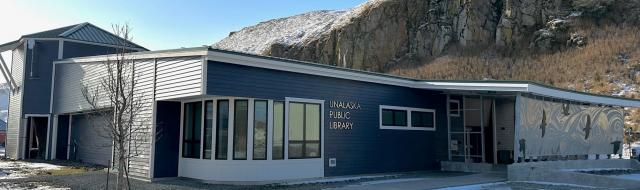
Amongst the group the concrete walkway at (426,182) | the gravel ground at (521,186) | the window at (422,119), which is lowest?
the gravel ground at (521,186)

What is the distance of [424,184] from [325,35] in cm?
5961

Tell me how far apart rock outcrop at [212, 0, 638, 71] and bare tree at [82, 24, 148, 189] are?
149 ft

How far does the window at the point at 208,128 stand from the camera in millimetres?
14250

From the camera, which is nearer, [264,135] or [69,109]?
[264,135]

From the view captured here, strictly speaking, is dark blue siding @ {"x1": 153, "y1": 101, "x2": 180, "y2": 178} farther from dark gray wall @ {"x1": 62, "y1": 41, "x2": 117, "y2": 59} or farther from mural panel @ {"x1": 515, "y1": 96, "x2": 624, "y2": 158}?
dark gray wall @ {"x1": 62, "y1": 41, "x2": 117, "y2": 59}

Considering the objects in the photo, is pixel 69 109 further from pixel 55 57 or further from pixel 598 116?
pixel 598 116

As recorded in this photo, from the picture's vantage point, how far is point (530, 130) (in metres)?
17.4

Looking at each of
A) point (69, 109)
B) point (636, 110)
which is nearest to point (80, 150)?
point (69, 109)

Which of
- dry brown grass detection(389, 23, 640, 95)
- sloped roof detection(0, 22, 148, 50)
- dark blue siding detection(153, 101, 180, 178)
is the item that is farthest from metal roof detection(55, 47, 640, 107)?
dry brown grass detection(389, 23, 640, 95)

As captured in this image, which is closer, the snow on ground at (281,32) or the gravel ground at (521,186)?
the gravel ground at (521,186)

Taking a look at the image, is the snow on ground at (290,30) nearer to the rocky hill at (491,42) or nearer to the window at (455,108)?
the rocky hill at (491,42)

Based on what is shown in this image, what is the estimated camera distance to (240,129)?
13.8 metres

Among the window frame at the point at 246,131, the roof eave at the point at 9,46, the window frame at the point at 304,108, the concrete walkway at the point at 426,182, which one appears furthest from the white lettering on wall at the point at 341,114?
the roof eave at the point at 9,46

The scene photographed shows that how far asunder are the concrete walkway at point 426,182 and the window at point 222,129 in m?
3.16
